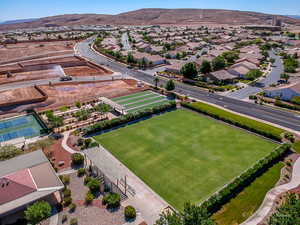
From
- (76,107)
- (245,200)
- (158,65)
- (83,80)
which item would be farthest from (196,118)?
(158,65)

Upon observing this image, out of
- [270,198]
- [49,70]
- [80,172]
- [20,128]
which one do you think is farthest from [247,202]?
[49,70]

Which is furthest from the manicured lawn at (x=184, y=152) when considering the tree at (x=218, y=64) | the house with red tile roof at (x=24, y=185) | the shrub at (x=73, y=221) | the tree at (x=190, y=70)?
the tree at (x=218, y=64)

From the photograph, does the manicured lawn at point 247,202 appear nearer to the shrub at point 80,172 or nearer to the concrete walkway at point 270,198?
the concrete walkway at point 270,198

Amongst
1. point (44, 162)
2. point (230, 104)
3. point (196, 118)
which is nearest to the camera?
point (44, 162)

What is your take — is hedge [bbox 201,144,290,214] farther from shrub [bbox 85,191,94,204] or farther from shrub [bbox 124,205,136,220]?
shrub [bbox 85,191,94,204]

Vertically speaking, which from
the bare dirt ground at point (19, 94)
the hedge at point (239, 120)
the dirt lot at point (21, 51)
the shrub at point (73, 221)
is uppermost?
the dirt lot at point (21, 51)

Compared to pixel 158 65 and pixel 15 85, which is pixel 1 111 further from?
pixel 158 65
